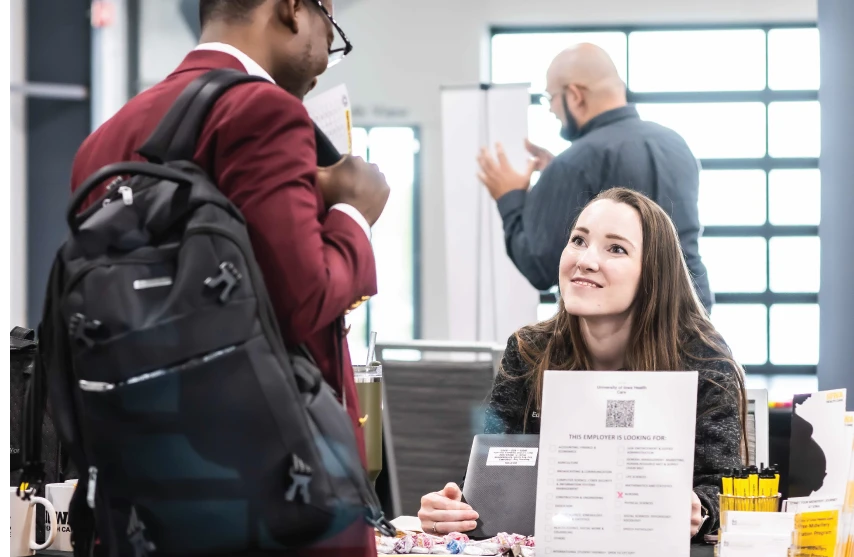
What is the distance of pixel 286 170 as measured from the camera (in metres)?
1.10

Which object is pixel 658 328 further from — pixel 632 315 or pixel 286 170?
pixel 286 170

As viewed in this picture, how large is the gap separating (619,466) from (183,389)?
566mm

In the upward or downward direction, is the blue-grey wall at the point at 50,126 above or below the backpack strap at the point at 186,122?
above

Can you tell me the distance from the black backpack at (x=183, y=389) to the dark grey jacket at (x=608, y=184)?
6.52ft

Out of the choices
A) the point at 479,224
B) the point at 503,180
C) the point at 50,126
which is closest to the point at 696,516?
the point at 503,180

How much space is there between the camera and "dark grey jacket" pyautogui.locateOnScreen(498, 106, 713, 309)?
2.97 m

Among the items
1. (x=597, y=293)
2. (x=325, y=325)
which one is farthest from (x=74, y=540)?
(x=597, y=293)

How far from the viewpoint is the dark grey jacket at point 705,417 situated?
1.80 metres

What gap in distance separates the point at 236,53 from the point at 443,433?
7.10 ft

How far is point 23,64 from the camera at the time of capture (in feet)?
23.1

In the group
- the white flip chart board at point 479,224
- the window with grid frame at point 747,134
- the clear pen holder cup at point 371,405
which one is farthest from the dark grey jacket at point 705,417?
the window with grid frame at point 747,134

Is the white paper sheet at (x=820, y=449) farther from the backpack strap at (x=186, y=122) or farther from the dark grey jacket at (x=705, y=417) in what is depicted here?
the backpack strap at (x=186, y=122)

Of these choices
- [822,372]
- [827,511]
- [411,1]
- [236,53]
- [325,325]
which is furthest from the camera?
[411,1]

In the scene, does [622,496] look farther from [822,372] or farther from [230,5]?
[822,372]
